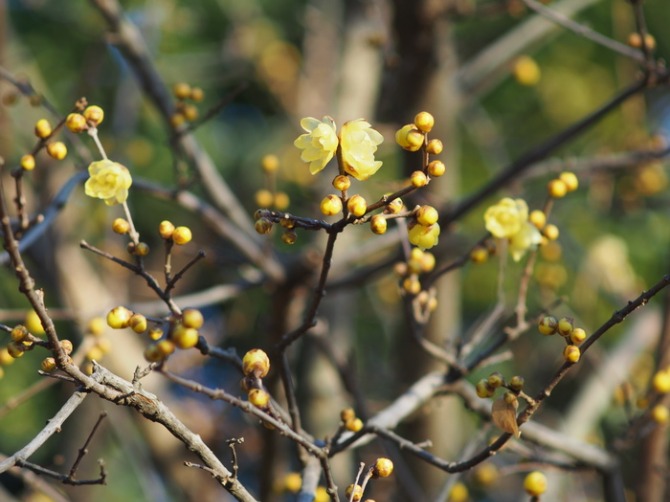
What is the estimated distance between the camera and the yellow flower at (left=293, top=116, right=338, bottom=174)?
1.13 m

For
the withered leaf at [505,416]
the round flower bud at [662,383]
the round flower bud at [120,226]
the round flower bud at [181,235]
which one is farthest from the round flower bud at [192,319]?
the round flower bud at [662,383]

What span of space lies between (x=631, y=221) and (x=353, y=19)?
252 cm

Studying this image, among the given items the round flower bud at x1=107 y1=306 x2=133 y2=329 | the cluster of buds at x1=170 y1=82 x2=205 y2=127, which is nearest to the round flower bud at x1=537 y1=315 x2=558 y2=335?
the round flower bud at x1=107 y1=306 x2=133 y2=329

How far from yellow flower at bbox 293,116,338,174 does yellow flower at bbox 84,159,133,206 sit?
342mm

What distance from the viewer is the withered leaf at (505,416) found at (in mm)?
1194

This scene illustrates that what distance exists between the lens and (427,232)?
122 cm

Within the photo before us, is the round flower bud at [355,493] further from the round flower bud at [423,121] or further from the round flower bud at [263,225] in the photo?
the round flower bud at [423,121]

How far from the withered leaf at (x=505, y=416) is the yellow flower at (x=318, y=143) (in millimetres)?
529

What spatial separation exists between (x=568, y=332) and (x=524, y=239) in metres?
0.38

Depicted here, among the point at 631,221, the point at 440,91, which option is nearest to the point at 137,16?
the point at 440,91

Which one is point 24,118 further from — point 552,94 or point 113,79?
point 552,94

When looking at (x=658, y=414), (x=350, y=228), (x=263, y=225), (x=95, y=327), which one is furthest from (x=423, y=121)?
(x=350, y=228)

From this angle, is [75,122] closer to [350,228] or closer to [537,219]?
[537,219]

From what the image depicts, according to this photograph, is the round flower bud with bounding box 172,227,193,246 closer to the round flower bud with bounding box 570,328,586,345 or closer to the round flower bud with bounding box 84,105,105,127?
the round flower bud with bounding box 84,105,105,127
